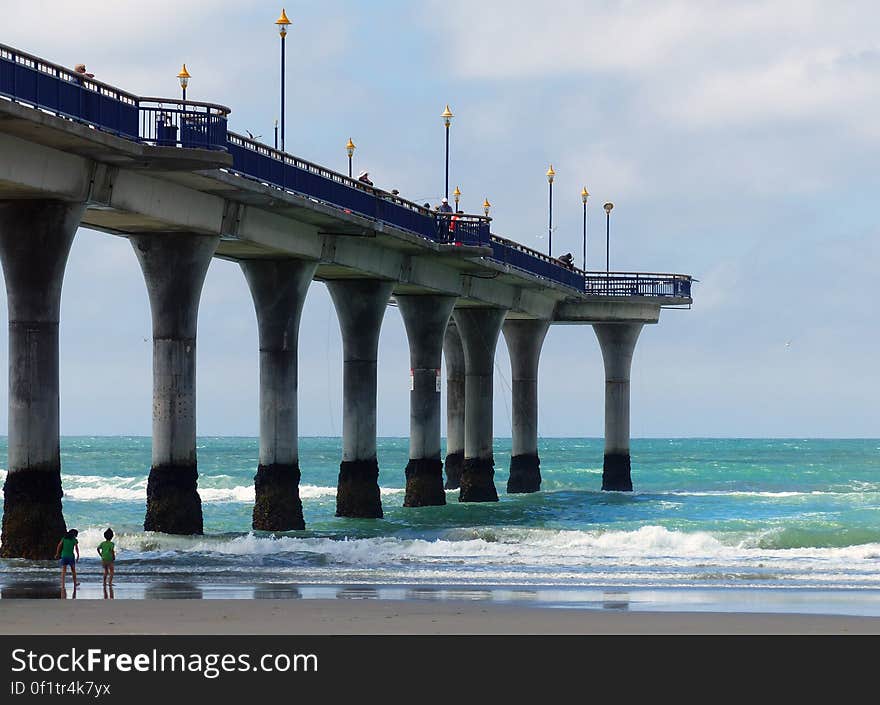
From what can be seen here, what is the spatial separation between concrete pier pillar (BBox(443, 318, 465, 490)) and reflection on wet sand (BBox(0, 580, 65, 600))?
1996 inches

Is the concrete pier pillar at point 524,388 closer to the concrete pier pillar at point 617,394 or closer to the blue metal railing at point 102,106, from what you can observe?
the concrete pier pillar at point 617,394

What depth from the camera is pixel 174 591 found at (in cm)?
3158

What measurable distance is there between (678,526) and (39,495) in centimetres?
2521

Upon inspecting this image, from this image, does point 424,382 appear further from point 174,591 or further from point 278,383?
point 174,591

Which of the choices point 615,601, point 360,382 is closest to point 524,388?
point 360,382

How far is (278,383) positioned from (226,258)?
3.92 metres

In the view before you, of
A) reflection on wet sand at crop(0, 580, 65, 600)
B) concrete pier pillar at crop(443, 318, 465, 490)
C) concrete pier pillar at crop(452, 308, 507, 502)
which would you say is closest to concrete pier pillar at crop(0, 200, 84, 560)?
reflection on wet sand at crop(0, 580, 65, 600)

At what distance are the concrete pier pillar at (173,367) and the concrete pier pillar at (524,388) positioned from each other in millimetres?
38729

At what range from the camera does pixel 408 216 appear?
186 feet

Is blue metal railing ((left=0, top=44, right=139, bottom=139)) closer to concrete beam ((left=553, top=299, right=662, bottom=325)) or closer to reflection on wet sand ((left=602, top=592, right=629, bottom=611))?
reflection on wet sand ((left=602, top=592, right=629, bottom=611))

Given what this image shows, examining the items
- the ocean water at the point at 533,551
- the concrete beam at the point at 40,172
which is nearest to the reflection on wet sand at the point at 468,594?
the ocean water at the point at 533,551
